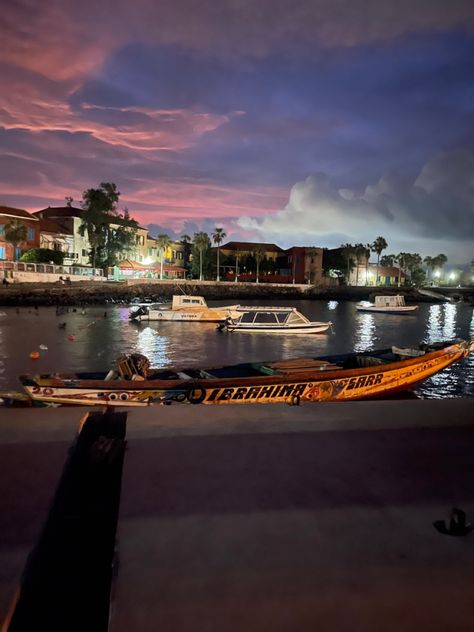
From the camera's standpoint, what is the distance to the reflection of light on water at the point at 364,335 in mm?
34209

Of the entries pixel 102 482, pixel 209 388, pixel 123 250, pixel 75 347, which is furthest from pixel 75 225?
pixel 102 482

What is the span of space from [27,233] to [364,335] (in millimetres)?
52113

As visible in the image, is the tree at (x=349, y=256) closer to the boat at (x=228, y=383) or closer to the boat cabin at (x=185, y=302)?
the boat cabin at (x=185, y=302)

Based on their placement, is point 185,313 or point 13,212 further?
point 13,212

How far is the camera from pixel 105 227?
259ft

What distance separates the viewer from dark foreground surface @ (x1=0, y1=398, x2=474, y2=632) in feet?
7.20

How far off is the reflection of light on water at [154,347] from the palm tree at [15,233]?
34689 millimetres

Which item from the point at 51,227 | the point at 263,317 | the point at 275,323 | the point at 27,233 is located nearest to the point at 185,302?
the point at 263,317

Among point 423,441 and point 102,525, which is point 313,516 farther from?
point 423,441

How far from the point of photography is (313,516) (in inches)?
118

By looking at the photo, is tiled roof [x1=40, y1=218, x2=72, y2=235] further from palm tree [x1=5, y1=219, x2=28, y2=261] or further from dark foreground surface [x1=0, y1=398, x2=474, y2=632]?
dark foreground surface [x1=0, y1=398, x2=474, y2=632]

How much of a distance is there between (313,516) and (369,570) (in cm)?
57

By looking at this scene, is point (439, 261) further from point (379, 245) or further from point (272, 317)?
point (272, 317)

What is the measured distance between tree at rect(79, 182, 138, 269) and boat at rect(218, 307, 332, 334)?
47062 mm
